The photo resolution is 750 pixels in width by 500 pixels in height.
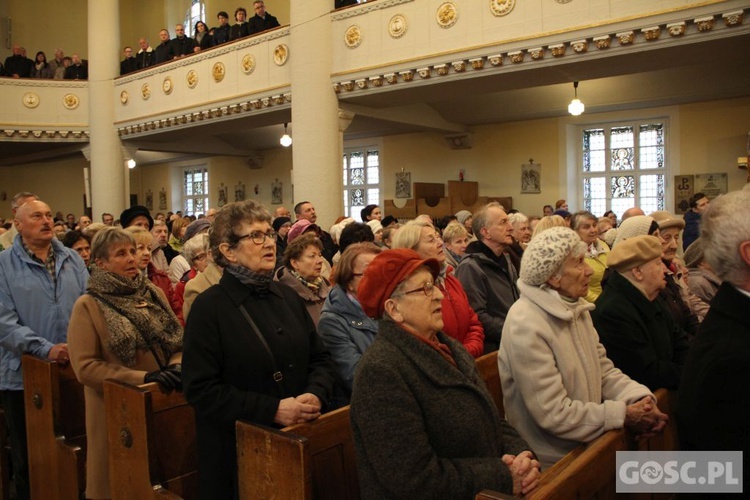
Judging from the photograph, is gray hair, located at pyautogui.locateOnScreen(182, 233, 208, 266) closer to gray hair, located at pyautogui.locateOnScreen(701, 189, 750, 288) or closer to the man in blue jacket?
the man in blue jacket

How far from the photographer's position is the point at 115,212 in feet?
47.8

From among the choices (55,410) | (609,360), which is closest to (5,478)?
(55,410)

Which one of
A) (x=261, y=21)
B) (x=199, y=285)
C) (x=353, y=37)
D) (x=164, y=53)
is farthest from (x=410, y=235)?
(x=164, y=53)

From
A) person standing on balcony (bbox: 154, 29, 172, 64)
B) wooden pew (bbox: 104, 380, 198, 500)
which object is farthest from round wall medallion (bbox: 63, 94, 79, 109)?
wooden pew (bbox: 104, 380, 198, 500)

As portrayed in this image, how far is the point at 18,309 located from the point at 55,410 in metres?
0.72

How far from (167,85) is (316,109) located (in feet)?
15.8

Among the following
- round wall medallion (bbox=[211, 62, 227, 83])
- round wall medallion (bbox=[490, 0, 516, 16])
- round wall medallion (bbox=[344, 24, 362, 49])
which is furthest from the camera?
round wall medallion (bbox=[211, 62, 227, 83])

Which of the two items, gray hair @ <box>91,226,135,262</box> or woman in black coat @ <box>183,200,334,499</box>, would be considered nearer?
woman in black coat @ <box>183,200,334,499</box>

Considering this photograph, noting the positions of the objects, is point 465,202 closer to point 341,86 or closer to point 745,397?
point 341,86

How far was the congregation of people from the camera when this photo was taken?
6.08ft

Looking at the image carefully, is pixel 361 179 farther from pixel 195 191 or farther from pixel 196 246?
pixel 196 246

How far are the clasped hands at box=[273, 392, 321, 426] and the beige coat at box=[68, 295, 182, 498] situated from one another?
2.86 ft

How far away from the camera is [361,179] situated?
16.2 meters

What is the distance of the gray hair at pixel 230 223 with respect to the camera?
2721mm
